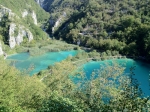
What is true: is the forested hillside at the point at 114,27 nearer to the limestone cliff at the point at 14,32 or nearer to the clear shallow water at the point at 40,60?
the clear shallow water at the point at 40,60

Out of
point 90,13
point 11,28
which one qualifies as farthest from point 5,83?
point 90,13

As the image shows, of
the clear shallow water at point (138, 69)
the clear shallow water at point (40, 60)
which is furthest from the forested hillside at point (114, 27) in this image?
the clear shallow water at point (40, 60)

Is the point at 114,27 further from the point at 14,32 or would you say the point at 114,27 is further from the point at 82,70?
the point at 82,70

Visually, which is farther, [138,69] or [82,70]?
[138,69]

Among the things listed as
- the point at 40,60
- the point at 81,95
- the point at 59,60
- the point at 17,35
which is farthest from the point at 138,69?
the point at 17,35

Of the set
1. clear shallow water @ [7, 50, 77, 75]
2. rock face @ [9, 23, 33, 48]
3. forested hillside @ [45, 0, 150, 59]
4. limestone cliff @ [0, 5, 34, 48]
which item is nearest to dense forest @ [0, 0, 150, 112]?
forested hillside @ [45, 0, 150, 59]

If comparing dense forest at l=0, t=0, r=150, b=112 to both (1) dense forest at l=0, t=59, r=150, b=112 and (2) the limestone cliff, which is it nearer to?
(1) dense forest at l=0, t=59, r=150, b=112
